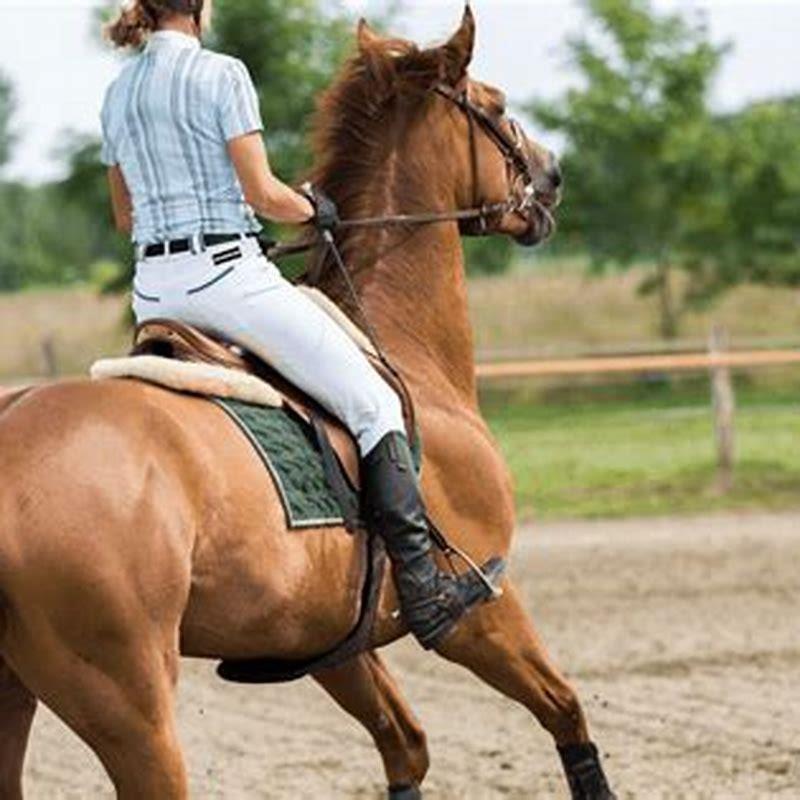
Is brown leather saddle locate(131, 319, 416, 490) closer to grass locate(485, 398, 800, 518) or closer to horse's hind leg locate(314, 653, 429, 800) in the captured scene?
horse's hind leg locate(314, 653, 429, 800)

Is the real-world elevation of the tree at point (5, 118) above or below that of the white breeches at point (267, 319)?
below

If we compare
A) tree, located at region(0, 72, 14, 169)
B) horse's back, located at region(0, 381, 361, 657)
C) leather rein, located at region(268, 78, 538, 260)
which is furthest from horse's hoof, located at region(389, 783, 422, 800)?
tree, located at region(0, 72, 14, 169)

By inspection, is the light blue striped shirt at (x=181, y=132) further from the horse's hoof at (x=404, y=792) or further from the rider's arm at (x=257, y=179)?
Answer: the horse's hoof at (x=404, y=792)

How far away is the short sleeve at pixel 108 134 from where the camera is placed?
20.6ft

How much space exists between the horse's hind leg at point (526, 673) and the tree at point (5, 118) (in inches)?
3100

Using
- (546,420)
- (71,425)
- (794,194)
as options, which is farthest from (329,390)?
(794,194)

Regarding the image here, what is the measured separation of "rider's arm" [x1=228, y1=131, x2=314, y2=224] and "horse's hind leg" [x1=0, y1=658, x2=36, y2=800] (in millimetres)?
1426

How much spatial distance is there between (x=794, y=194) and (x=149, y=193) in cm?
2772

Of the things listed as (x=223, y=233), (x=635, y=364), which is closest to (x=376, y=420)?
(x=223, y=233)

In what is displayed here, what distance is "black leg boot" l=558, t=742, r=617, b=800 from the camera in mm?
7109

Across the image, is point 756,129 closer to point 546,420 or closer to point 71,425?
point 546,420

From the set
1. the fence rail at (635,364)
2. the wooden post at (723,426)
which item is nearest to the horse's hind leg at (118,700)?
the fence rail at (635,364)

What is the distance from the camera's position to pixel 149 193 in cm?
618

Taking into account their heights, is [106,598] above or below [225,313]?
below
